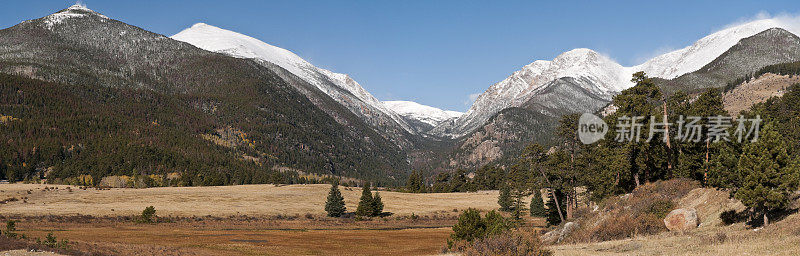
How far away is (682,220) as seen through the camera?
3375 centimetres

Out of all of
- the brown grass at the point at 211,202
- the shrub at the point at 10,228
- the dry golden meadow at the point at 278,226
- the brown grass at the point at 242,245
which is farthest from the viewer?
the brown grass at the point at 211,202

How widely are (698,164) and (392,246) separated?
3328 cm

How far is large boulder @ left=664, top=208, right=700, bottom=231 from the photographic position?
33312mm

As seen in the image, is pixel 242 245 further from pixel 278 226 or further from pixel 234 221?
pixel 234 221

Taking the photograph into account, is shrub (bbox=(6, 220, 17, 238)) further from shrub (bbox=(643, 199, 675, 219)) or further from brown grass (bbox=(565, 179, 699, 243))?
shrub (bbox=(643, 199, 675, 219))

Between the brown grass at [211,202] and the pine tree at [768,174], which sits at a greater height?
the pine tree at [768,174]

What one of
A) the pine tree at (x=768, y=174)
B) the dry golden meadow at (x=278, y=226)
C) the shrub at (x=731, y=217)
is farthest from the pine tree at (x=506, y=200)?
the pine tree at (x=768, y=174)

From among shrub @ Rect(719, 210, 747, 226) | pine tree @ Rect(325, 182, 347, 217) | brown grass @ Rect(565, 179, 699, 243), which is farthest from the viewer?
pine tree @ Rect(325, 182, 347, 217)

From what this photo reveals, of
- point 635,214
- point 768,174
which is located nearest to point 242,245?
point 635,214

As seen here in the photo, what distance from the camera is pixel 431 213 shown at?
373 ft

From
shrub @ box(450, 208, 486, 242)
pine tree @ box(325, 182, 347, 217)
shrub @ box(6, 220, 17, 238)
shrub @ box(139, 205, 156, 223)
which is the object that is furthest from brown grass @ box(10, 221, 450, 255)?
pine tree @ box(325, 182, 347, 217)

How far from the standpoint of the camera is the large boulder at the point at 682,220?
3331 cm

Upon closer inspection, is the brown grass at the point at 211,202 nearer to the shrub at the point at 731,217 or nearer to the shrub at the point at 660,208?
the shrub at the point at 660,208

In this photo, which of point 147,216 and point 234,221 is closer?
point 147,216
